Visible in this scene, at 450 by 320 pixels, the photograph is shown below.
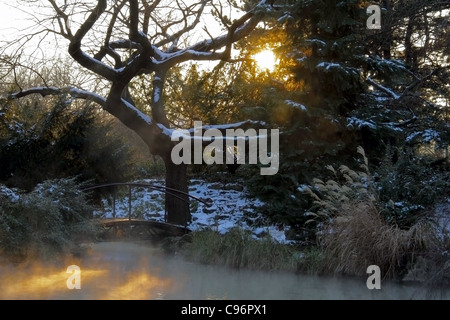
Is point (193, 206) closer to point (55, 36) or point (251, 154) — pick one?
point (251, 154)

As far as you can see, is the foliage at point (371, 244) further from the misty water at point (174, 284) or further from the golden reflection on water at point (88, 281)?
the golden reflection on water at point (88, 281)

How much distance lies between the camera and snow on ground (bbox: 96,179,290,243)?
45.1 feet

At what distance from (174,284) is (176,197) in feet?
18.4

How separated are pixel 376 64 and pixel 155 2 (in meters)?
5.66

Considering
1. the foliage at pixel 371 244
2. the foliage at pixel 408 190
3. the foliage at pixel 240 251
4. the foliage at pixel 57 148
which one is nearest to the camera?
the foliage at pixel 371 244

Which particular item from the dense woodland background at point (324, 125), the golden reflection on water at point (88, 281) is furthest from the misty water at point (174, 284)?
the dense woodland background at point (324, 125)

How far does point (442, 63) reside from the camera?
1530cm

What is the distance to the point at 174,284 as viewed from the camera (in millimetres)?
8148

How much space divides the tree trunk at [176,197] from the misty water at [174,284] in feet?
12.4

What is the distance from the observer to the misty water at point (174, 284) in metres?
7.37

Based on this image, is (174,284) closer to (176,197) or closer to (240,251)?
(240,251)

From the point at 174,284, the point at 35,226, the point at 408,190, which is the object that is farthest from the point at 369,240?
the point at 35,226

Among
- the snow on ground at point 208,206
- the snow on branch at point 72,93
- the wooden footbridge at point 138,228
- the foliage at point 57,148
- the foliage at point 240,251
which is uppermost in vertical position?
the snow on branch at point 72,93

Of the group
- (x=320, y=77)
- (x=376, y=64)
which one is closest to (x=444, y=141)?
(x=376, y=64)
